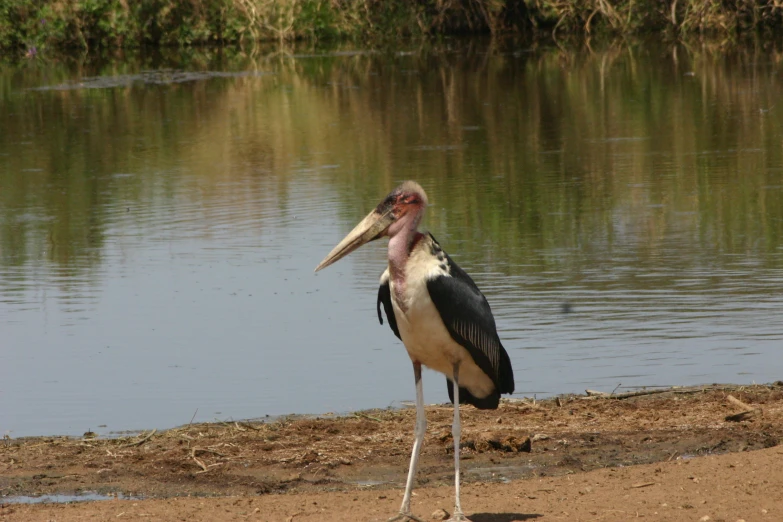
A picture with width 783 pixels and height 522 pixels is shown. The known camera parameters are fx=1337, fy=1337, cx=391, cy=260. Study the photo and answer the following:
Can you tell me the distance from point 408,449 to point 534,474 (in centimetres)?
62

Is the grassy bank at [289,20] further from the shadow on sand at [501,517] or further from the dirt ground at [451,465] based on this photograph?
the shadow on sand at [501,517]

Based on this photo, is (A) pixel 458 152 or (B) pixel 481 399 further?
(A) pixel 458 152

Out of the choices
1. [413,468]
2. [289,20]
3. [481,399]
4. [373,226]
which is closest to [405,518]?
[413,468]

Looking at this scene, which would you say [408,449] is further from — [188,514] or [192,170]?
[192,170]

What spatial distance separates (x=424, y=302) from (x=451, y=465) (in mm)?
1145

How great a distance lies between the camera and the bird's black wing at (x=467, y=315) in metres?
4.88

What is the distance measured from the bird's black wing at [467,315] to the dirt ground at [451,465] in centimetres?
56

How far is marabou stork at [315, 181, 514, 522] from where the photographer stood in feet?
16.0

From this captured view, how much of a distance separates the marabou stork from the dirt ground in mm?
436

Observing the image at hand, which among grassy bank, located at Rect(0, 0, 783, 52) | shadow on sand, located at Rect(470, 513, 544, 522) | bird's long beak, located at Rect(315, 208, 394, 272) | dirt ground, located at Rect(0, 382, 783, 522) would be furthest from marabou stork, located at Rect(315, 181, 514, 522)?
grassy bank, located at Rect(0, 0, 783, 52)

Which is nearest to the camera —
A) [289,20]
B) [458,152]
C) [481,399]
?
[481,399]

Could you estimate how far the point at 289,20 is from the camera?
35188 mm

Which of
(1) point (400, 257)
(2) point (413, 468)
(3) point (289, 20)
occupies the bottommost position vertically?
(2) point (413, 468)

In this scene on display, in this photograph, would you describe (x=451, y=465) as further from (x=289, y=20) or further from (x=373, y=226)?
(x=289, y=20)
